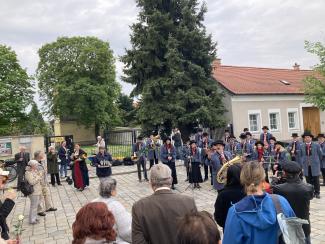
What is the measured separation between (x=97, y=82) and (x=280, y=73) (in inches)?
838

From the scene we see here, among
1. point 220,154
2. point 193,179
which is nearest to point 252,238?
point 220,154

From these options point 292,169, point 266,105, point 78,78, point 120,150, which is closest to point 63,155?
point 120,150

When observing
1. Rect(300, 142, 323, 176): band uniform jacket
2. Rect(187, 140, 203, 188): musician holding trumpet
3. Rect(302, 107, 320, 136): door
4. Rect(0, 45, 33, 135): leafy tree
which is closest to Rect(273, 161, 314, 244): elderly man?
Rect(300, 142, 323, 176): band uniform jacket

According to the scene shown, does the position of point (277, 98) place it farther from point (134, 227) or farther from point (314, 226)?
point (134, 227)

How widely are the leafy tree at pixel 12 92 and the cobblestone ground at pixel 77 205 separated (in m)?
21.4

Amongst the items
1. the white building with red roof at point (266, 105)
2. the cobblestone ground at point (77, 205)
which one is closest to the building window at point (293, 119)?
the white building with red roof at point (266, 105)

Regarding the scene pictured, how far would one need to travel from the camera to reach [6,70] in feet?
Result: 122

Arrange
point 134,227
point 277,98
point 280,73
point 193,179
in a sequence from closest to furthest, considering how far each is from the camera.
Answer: point 134,227 → point 193,179 → point 277,98 → point 280,73

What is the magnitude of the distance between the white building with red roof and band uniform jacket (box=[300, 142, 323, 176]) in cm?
1318

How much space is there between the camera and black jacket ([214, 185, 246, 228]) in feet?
13.8

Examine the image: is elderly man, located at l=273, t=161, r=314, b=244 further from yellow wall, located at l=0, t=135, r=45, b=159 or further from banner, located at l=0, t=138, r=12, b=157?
banner, located at l=0, t=138, r=12, b=157

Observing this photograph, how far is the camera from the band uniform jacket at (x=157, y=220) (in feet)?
11.6

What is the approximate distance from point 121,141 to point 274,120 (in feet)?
36.2

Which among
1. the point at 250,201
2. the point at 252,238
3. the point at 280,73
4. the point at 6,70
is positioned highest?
the point at 6,70
